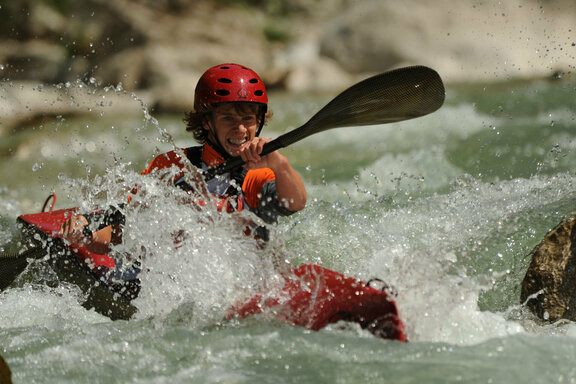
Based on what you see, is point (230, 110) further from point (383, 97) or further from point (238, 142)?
point (383, 97)

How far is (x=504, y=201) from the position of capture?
166 inches

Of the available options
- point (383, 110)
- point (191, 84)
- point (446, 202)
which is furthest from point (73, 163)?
point (383, 110)

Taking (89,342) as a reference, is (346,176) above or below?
above

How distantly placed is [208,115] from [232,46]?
25.9ft

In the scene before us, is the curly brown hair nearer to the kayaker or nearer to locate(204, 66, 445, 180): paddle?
→ the kayaker

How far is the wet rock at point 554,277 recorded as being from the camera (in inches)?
128

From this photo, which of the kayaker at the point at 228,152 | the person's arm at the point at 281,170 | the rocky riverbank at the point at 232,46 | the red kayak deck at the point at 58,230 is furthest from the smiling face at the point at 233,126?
the rocky riverbank at the point at 232,46

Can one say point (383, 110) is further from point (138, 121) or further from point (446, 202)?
point (138, 121)

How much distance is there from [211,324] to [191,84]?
7562 mm

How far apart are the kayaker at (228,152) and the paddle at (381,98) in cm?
14

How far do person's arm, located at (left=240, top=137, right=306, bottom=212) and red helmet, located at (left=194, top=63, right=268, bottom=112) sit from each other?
37 cm

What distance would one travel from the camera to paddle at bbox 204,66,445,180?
332cm

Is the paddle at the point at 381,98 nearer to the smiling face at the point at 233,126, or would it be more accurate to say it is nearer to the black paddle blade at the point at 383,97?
the black paddle blade at the point at 383,97

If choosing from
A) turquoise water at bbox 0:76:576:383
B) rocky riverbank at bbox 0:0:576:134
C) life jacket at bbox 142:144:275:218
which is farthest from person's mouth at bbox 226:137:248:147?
rocky riverbank at bbox 0:0:576:134
